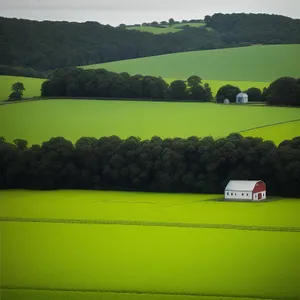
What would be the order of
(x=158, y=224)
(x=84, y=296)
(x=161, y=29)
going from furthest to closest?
1. (x=161, y=29)
2. (x=158, y=224)
3. (x=84, y=296)

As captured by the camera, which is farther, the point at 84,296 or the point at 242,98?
the point at 242,98

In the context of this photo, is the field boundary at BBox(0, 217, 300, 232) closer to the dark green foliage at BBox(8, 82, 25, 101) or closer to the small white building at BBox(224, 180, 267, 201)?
the small white building at BBox(224, 180, 267, 201)

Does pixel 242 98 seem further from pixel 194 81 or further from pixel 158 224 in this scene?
pixel 158 224

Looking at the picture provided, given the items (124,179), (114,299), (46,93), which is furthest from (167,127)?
(114,299)

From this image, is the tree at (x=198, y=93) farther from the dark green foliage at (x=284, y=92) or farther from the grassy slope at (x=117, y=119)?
the dark green foliage at (x=284, y=92)

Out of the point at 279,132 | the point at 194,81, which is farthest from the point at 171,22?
the point at 279,132

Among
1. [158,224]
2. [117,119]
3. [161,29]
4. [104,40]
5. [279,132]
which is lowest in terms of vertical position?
[158,224]
